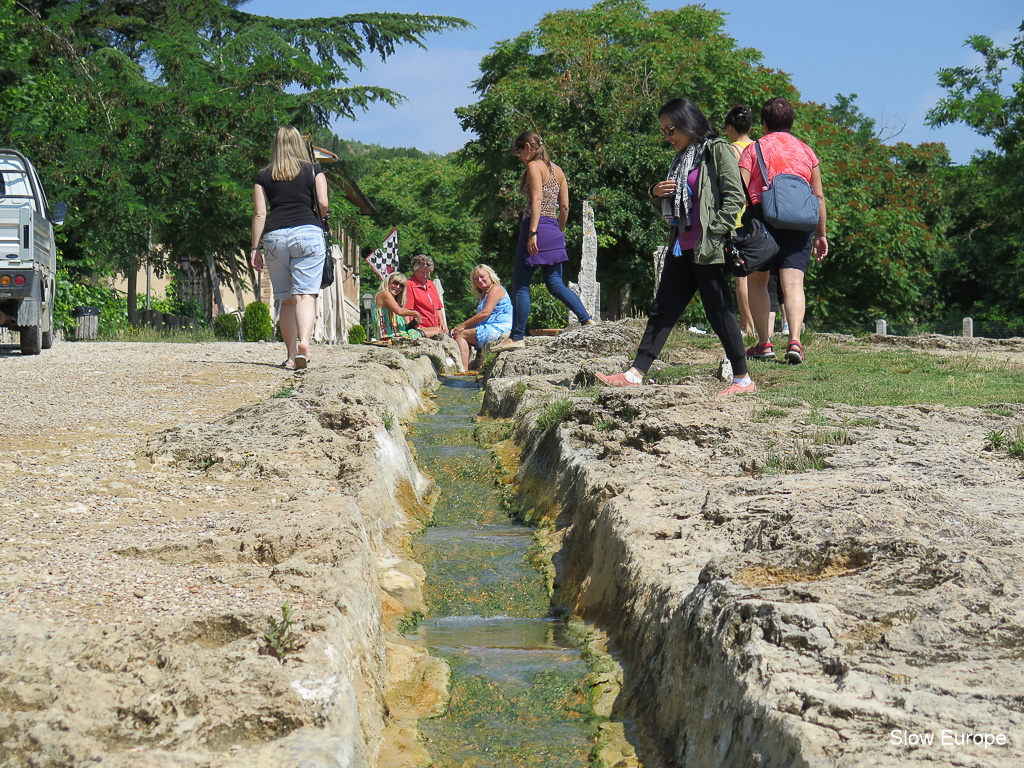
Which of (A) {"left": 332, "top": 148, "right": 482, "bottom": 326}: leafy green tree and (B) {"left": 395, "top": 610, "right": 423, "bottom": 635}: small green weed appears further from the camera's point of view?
(A) {"left": 332, "top": 148, "right": 482, "bottom": 326}: leafy green tree

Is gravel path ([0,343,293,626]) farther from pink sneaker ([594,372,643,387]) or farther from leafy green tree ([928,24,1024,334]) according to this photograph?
leafy green tree ([928,24,1024,334])

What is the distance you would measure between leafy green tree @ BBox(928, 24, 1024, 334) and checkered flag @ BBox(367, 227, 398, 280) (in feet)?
52.4

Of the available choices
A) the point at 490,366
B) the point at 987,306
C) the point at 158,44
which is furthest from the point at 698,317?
the point at 490,366

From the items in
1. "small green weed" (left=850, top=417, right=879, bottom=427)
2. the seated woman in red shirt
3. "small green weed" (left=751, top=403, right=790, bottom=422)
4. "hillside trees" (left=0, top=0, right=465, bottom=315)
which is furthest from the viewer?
"hillside trees" (left=0, top=0, right=465, bottom=315)

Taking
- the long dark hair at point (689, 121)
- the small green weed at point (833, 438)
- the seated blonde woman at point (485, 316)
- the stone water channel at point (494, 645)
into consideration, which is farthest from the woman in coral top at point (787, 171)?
the seated blonde woman at point (485, 316)

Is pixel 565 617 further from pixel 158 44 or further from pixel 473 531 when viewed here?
pixel 158 44

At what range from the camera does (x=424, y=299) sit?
45.4 ft

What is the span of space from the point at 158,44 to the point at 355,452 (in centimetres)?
1944

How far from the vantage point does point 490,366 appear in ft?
33.8

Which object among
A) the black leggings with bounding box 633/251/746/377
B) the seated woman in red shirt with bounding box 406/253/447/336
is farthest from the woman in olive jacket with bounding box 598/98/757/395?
the seated woman in red shirt with bounding box 406/253/447/336

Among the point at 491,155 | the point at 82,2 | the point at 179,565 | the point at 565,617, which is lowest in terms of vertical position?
the point at 565,617

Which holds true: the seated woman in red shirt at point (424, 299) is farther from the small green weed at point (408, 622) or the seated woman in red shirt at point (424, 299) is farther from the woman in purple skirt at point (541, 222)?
the small green weed at point (408, 622)

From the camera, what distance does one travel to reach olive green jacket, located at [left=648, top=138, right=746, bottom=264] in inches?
249

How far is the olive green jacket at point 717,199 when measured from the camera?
633cm
